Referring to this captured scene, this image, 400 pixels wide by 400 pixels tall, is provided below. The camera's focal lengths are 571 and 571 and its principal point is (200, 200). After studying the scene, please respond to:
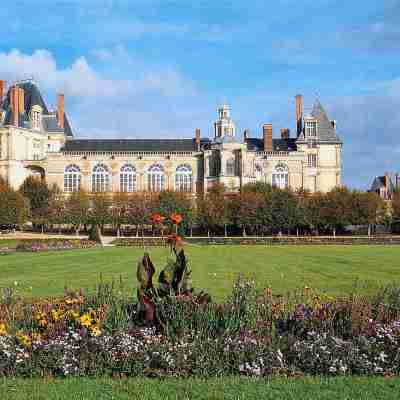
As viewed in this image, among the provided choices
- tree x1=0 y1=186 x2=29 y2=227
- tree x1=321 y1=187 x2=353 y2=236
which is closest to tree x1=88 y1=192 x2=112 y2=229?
tree x1=0 y1=186 x2=29 y2=227

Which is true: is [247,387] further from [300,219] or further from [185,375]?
[300,219]

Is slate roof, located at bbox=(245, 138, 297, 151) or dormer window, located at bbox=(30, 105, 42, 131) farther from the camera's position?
dormer window, located at bbox=(30, 105, 42, 131)

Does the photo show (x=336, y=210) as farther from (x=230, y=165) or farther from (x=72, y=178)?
(x=72, y=178)

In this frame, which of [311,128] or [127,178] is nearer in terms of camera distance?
[311,128]

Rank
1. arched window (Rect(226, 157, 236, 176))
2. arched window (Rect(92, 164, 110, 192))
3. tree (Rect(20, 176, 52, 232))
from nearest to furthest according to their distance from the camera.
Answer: tree (Rect(20, 176, 52, 232)) → arched window (Rect(226, 157, 236, 176)) → arched window (Rect(92, 164, 110, 192))

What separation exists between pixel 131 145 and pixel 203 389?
75769mm

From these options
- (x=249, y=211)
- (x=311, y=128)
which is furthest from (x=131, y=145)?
(x=249, y=211)

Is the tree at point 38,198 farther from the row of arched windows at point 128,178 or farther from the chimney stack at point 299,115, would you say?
the chimney stack at point 299,115

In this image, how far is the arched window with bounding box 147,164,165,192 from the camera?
78.2 meters

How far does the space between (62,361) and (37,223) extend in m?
61.9

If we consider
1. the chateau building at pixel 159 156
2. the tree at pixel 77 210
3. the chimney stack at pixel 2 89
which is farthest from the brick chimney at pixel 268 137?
the chimney stack at pixel 2 89

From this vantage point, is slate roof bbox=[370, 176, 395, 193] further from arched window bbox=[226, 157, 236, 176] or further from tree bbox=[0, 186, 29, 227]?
tree bbox=[0, 186, 29, 227]

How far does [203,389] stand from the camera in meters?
6.58

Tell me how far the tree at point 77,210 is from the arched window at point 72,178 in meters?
9.93
